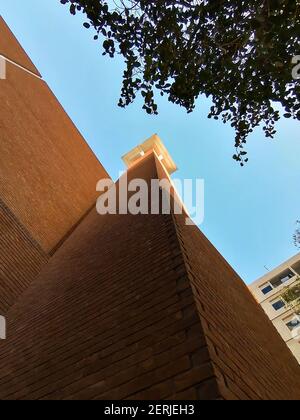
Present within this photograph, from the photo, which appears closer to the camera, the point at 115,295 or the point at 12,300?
the point at 115,295

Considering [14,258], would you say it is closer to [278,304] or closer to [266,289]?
[278,304]

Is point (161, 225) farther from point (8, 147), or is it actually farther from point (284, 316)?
point (284, 316)

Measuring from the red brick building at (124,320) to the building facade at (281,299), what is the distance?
82.1 feet

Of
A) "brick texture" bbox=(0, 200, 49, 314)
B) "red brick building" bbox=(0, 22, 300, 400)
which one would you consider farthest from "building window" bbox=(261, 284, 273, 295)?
"brick texture" bbox=(0, 200, 49, 314)

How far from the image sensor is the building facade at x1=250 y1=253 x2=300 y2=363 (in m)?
28.4

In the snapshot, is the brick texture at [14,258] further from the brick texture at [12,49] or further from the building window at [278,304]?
the building window at [278,304]

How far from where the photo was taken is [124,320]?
282 cm

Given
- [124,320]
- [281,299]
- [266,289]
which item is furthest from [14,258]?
[266,289]

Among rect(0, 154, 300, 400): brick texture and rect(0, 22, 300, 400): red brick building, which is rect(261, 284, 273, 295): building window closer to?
rect(0, 22, 300, 400): red brick building

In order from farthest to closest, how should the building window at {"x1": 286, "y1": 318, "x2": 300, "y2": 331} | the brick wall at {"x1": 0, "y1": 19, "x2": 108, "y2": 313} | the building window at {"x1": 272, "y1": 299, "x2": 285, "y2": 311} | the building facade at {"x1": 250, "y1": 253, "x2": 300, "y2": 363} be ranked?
the building window at {"x1": 272, "y1": 299, "x2": 285, "y2": 311} → the building window at {"x1": 286, "y1": 318, "x2": 300, "y2": 331} → the building facade at {"x1": 250, "y1": 253, "x2": 300, "y2": 363} → the brick wall at {"x1": 0, "y1": 19, "x2": 108, "y2": 313}

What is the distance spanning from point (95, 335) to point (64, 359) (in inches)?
12.2

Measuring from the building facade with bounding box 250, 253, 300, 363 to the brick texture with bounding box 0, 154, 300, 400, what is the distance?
26.3 metres
